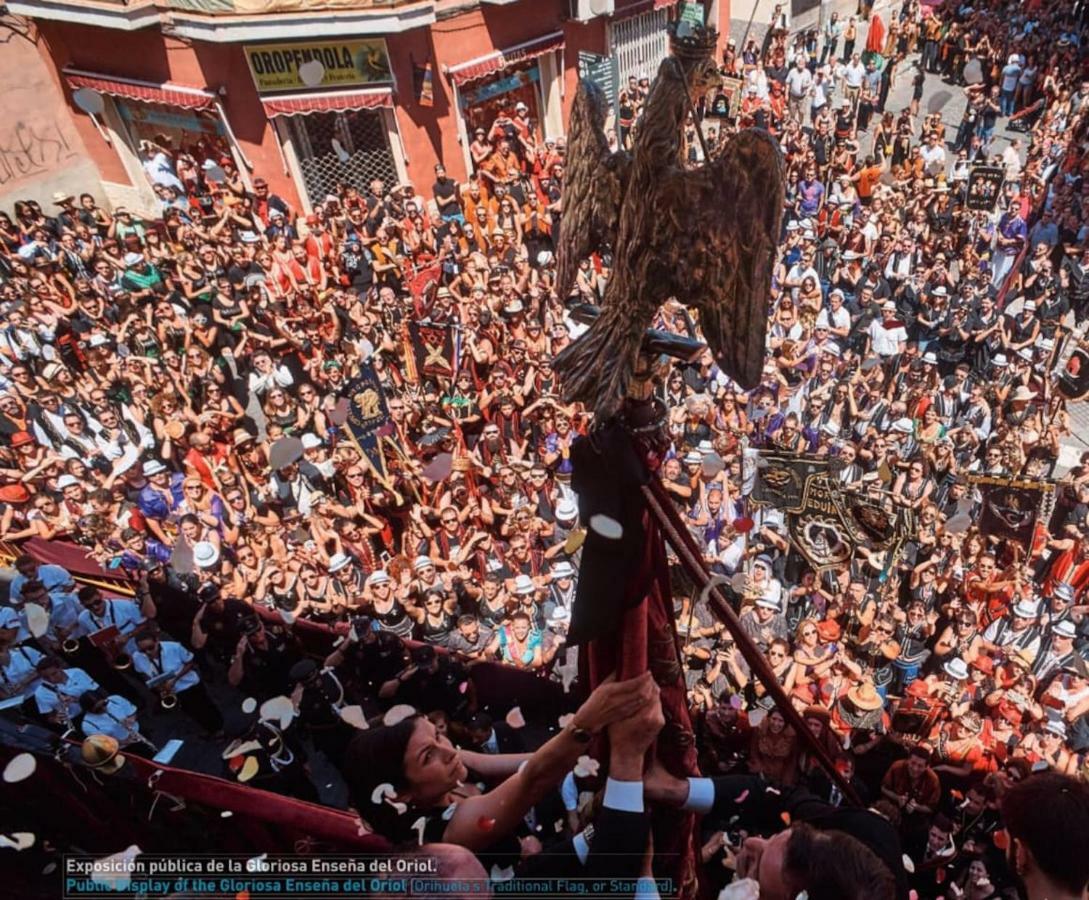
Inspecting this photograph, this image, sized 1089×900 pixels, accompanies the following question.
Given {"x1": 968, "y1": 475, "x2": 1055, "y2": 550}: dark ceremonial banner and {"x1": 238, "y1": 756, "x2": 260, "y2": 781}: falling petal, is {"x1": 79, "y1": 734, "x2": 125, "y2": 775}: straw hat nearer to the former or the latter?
{"x1": 238, "y1": 756, "x2": 260, "y2": 781}: falling petal

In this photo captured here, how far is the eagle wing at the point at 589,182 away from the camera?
277 cm

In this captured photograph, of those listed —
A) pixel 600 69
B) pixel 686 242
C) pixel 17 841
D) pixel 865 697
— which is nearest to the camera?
pixel 686 242

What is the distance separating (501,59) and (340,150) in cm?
386

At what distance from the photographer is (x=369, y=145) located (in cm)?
1504

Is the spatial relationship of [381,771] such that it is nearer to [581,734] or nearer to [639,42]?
[581,734]

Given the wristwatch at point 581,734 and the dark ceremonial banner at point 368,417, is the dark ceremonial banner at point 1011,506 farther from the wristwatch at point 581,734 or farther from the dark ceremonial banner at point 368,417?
the dark ceremonial banner at point 368,417

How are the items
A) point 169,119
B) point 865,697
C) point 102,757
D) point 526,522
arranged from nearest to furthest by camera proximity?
point 102,757 → point 865,697 → point 526,522 → point 169,119

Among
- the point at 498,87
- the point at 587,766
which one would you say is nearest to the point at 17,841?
the point at 587,766

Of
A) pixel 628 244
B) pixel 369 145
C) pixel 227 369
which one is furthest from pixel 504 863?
pixel 369 145

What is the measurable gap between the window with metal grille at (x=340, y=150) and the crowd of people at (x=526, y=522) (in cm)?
283

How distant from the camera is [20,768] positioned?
11.2ft

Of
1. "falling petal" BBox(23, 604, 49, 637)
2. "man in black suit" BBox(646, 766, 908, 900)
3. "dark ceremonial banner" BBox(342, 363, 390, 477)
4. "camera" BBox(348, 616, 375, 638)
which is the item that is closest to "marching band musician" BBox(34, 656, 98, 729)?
"falling petal" BBox(23, 604, 49, 637)

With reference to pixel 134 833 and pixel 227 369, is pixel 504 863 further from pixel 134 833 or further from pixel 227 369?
pixel 227 369

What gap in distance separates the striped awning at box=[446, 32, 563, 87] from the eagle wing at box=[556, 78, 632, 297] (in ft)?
43.1
